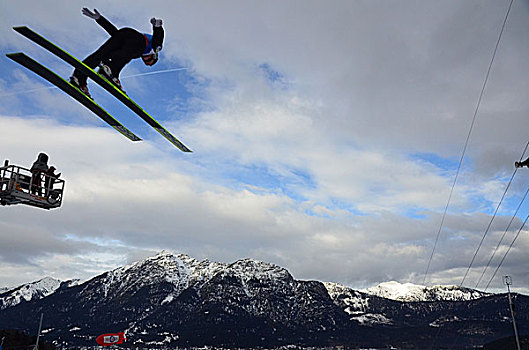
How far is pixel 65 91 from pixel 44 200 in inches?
217

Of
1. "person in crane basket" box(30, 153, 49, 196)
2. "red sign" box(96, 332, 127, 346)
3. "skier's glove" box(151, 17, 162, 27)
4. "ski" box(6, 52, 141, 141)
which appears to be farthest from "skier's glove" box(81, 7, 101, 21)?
"red sign" box(96, 332, 127, 346)

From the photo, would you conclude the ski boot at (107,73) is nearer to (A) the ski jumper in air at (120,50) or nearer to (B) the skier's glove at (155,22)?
(A) the ski jumper in air at (120,50)

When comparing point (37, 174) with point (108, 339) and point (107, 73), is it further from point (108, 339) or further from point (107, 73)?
point (108, 339)

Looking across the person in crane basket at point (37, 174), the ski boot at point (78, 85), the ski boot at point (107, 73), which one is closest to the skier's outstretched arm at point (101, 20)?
the ski boot at point (107, 73)

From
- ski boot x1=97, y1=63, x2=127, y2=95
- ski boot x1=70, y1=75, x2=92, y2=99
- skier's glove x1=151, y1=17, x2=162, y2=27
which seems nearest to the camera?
Answer: skier's glove x1=151, y1=17, x2=162, y2=27

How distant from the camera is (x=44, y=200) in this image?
2111cm

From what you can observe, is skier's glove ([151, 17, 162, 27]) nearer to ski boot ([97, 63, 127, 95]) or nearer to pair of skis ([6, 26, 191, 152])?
ski boot ([97, 63, 127, 95])

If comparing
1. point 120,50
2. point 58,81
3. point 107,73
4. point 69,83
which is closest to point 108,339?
point 58,81

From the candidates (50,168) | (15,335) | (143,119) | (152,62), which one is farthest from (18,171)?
(15,335)

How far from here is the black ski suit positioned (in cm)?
1764

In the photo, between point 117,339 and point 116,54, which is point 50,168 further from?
point 117,339

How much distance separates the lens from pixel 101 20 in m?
16.9

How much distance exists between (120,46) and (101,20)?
54.1 inches

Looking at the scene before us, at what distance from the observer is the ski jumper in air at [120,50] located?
17.6m
